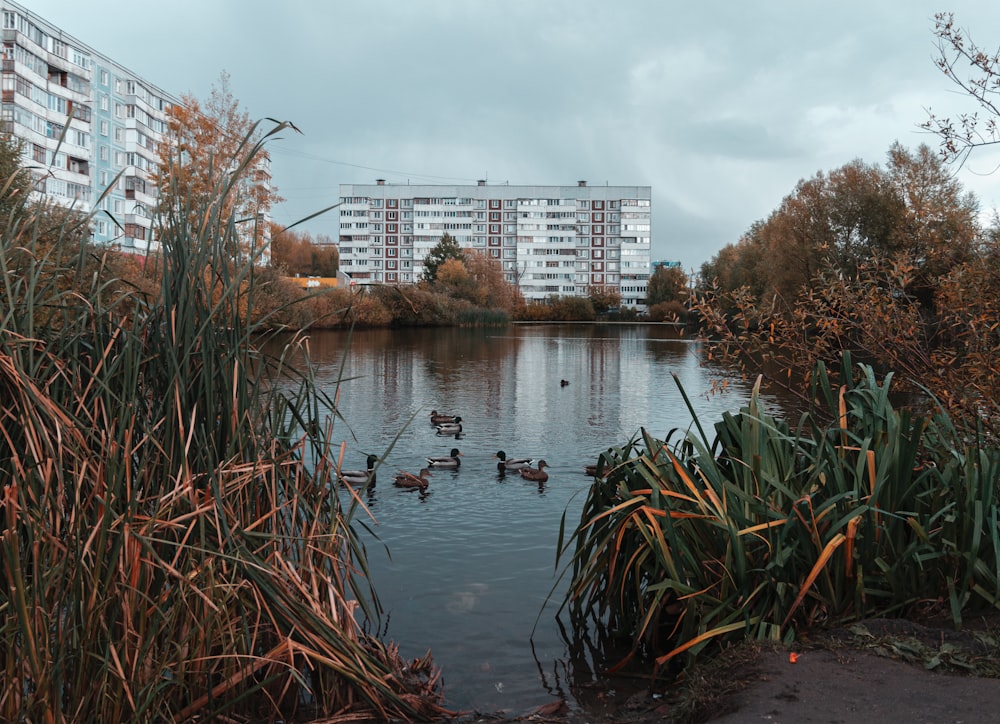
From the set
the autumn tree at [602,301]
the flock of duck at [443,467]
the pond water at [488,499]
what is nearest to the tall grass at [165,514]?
the pond water at [488,499]

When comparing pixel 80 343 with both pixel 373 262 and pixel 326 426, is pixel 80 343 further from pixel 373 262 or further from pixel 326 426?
pixel 373 262

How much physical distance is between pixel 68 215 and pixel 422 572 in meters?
4.76

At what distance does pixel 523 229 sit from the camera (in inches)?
5723

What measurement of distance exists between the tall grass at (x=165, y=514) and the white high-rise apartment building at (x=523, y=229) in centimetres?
13972

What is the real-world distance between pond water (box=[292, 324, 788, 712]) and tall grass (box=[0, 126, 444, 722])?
0.51m

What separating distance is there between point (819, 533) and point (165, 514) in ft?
10.1

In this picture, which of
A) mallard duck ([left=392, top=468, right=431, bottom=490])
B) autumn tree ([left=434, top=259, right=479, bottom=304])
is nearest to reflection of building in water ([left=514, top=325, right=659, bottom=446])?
mallard duck ([left=392, top=468, right=431, bottom=490])

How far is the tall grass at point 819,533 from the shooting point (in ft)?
14.1

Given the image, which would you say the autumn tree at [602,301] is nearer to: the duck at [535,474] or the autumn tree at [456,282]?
the autumn tree at [456,282]

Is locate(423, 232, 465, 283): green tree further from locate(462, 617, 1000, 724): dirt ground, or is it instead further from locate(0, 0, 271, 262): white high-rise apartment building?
locate(462, 617, 1000, 724): dirt ground

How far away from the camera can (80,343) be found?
13.1 ft

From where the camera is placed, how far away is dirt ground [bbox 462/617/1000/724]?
11.0ft

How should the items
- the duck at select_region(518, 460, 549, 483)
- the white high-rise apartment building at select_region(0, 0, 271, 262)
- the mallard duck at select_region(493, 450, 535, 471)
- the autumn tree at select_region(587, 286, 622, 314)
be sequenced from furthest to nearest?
the autumn tree at select_region(587, 286, 622, 314)
the white high-rise apartment building at select_region(0, 0, 271, 262)
the mallard duck at select_region(493, 450, 535, 471)
the duck at select_region(518, 460, 549, 483)

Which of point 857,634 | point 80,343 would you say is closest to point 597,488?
point 857,634
